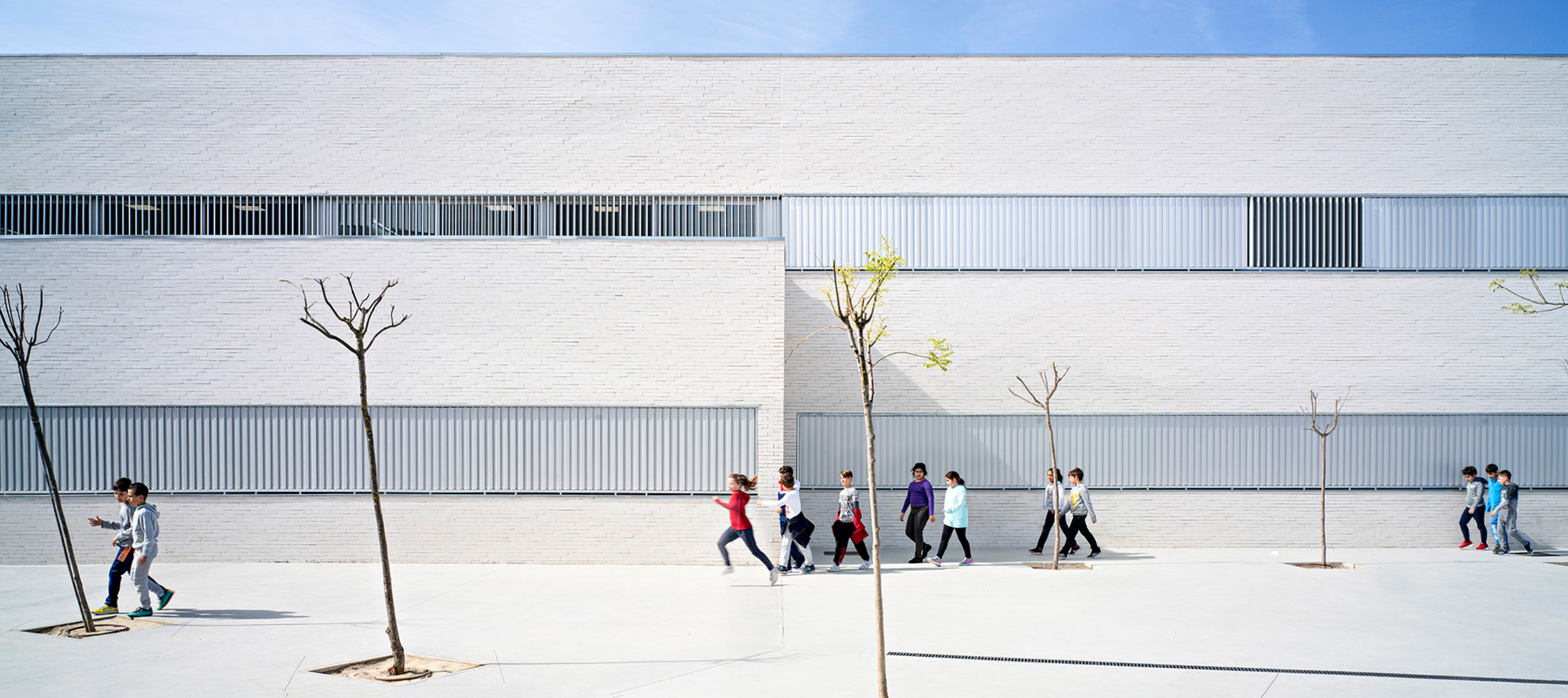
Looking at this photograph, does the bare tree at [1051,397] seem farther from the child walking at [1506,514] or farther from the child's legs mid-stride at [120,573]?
the child's legs mid-stride at [120,573]

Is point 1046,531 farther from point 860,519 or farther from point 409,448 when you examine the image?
point 409,448

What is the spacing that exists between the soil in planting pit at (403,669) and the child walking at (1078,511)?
9957 mm

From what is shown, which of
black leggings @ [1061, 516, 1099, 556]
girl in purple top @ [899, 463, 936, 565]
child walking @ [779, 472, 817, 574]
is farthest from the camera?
black leggings @ [1061, 516, 1099, 556]

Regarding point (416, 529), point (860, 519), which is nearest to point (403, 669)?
point (416, 529)

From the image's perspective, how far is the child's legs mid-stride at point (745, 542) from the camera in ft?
44.2

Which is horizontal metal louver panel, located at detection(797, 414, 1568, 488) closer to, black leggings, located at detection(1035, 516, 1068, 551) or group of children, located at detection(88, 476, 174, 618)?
black leggings, located at detection(1035, 516, 1068, 551)

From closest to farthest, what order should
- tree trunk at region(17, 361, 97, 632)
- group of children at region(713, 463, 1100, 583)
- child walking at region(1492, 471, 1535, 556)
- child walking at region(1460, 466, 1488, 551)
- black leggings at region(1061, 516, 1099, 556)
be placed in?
1. tree trunk at region(17, 361, 97, 632)
2. group of children at region(713, 463, 1100, 583)
3. black leggings at region(1061, 516, 1099, 556)
4. child walking at region(1492, 471, 1535, 556)
5. child walking at region(1460, 466, 1488, 551)

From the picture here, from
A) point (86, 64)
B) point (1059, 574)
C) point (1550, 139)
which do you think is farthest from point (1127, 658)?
point (86, 64)

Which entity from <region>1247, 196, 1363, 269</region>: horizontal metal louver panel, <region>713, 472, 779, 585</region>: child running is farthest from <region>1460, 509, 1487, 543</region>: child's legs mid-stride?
<region>713, 472, 779, 585</region>: child running

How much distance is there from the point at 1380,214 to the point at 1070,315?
17.8 feet

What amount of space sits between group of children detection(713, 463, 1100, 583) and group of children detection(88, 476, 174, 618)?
20.6ft

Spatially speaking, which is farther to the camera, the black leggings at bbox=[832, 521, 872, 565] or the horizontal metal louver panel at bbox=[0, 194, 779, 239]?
the horizontal metal louver panel at bbox=[0, 194, 779, 239]

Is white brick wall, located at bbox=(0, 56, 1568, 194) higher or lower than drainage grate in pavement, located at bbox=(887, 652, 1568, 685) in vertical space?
higher

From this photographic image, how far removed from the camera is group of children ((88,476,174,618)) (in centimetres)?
1054
